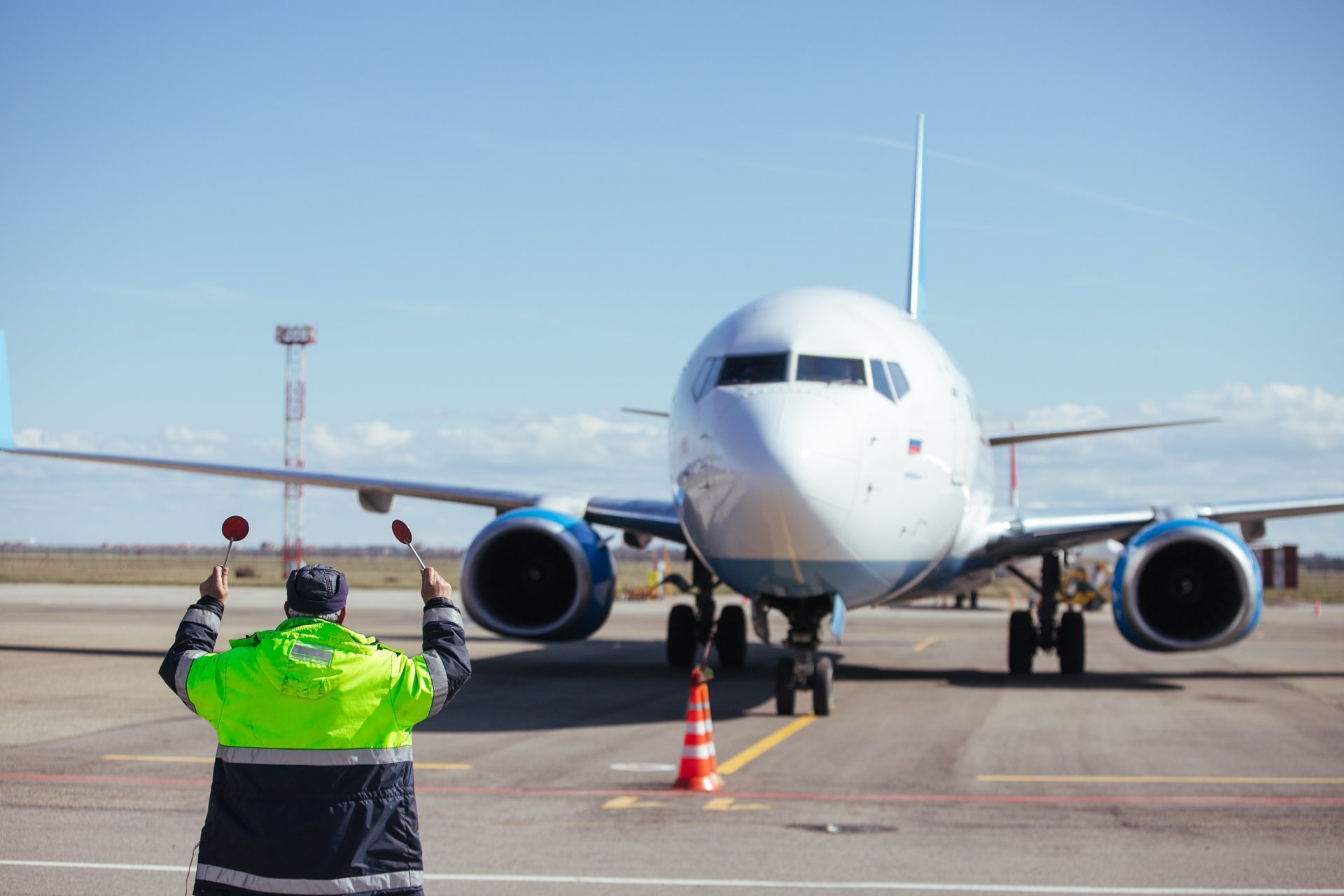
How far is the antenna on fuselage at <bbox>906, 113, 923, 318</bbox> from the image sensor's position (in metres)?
19.2

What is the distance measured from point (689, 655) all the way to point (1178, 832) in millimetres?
10795

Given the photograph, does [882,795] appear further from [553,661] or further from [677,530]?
[553,661]

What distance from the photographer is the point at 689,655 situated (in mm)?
17906

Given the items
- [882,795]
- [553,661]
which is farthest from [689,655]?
[882,795]

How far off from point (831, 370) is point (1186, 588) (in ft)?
19.3

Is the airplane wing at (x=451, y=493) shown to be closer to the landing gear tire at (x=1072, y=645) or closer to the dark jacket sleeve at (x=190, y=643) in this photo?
the landing gear tire at (x=1072, y=645)

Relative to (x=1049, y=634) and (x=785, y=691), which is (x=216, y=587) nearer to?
(x=785, y=691)

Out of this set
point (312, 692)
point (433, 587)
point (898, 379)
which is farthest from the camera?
point (898, 379)

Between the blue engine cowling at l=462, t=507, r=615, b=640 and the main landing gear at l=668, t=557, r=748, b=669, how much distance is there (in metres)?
2.44

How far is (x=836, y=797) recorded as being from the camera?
8.46 metres

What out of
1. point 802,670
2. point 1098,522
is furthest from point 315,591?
point 1098,522

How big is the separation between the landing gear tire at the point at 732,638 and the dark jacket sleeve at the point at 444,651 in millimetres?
14147

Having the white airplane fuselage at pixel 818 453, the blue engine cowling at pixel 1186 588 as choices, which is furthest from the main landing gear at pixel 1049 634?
the white airplane fuselage at pixel 818 453

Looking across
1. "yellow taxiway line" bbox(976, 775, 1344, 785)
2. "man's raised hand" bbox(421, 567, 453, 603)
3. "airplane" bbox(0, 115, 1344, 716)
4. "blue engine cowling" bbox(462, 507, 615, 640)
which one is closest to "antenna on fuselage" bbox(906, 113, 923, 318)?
"airplane" bbox(0, 115, 1344, 716)
